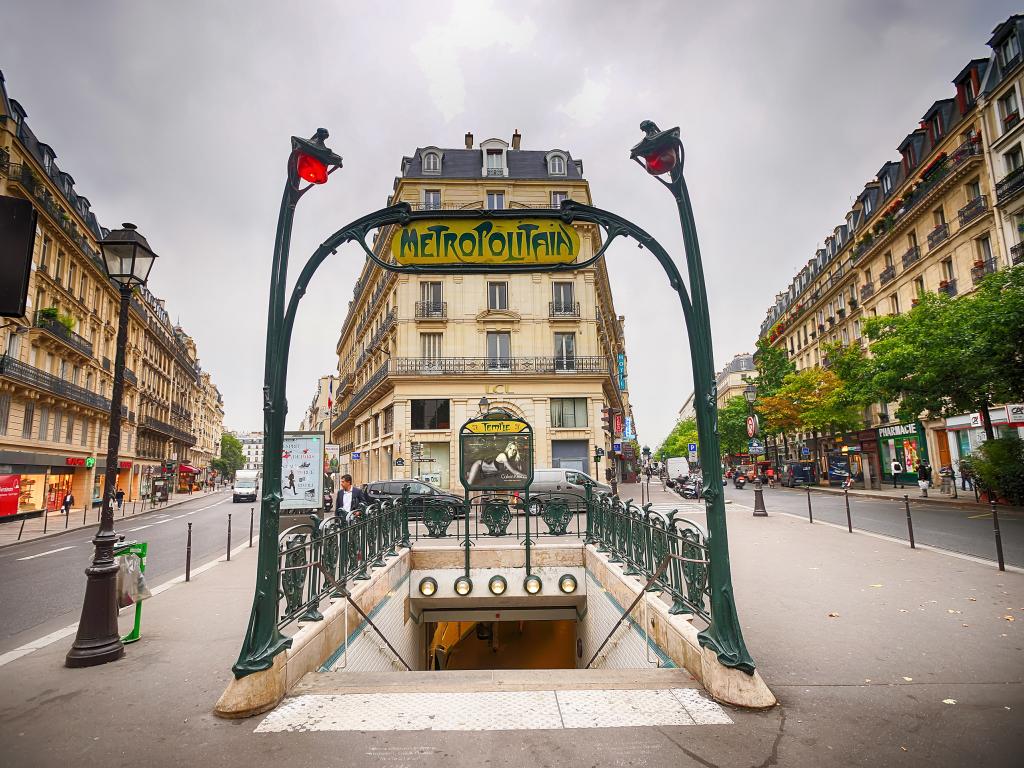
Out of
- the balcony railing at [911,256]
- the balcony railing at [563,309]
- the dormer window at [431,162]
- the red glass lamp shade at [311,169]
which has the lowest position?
the red glass lamp shade at [311,169]

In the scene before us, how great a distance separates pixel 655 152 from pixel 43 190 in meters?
33.9

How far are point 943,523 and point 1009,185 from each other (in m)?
19.2

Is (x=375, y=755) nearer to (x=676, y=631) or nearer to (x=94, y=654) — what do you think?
(x=676, y=631)

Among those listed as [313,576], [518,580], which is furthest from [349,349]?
[313,576]

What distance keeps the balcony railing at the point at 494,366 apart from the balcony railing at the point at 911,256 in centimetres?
1962

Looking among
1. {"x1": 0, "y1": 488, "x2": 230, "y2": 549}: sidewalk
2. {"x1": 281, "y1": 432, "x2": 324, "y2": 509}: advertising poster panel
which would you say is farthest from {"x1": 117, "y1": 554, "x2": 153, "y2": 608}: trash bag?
{"x1": 0, "y1": 488, "x2": 230, "y2": 549}: sidewalk

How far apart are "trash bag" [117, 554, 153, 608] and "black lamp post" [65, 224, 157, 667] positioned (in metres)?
0.33

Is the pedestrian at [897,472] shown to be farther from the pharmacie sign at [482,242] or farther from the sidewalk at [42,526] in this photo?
the sidewalk at [42,526]

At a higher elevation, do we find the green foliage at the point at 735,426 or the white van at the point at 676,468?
the green foliage at the point at 735,426

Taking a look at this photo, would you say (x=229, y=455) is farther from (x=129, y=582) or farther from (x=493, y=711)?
(x=493, y=711)

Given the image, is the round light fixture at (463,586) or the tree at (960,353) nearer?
the round light fixture at (463,586)

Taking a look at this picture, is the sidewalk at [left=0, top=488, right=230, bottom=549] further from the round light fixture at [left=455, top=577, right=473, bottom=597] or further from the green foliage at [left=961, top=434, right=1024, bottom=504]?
the green foliage at [left=961, top=434, right=1024, bottom=504]

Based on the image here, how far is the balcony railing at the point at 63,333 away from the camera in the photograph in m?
26.3

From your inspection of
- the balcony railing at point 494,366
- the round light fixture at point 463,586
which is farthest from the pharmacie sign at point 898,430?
the round light fixture at point 463,586
